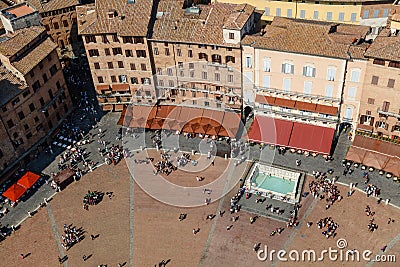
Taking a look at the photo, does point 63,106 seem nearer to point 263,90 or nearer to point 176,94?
point 176,94

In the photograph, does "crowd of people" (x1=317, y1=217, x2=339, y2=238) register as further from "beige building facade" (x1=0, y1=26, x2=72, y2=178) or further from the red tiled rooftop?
the red tiled rooftop

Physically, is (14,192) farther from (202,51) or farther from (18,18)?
(202,51)

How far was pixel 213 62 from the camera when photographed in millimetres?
78688

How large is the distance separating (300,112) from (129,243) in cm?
3546

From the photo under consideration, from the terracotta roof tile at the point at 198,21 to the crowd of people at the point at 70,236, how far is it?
34599mm

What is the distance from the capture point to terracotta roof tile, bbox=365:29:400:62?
65.5 meters

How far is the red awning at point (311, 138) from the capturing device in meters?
76.4

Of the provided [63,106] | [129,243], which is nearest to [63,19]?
[63,106]

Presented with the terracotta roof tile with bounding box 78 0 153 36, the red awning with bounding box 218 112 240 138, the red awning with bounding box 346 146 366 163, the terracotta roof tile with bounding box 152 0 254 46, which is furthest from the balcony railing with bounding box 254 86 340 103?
the terracotta roof tile with bounding box 78 0 153 36

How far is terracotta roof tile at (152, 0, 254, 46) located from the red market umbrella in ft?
112

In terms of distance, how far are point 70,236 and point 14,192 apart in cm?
1388

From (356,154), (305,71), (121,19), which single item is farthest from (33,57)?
(356,154)

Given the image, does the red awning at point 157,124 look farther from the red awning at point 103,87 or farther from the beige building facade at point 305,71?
the beige building facade at point 305,71

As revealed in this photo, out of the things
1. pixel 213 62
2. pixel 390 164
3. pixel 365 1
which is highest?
pixel 365 1
